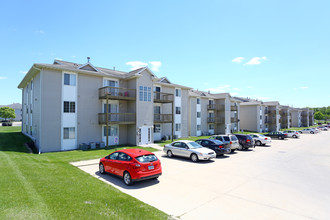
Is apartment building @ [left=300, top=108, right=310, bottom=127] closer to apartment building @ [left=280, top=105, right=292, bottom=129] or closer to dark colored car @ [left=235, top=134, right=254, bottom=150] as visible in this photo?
apartment building @ [left=280, top=105, right=292, bottom=129]

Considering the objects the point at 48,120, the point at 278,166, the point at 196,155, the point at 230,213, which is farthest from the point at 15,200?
the point at 278,166

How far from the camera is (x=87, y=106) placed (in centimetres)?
2008

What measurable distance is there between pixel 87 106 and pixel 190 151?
40.8 feet

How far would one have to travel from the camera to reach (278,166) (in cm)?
1296

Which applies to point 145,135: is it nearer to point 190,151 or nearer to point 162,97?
point 162,97

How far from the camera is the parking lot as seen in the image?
6.23 metres

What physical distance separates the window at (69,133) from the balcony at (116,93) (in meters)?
4.50

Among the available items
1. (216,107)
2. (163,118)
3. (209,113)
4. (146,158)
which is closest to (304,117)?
(216,107)

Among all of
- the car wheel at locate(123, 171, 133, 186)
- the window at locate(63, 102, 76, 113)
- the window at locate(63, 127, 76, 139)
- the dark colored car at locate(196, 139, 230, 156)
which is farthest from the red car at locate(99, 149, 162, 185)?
the window at locate(63, 102, 76, 113)

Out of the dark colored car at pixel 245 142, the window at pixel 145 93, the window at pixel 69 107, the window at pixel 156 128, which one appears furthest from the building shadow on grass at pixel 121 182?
the window at pixel 156 128

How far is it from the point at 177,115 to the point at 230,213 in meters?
23.6

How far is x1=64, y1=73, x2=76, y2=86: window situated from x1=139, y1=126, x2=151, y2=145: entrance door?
898 cm

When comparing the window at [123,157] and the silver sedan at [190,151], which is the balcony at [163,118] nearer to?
the silver sedan at [190,151]

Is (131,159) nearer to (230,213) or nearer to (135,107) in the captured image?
(230,213)
